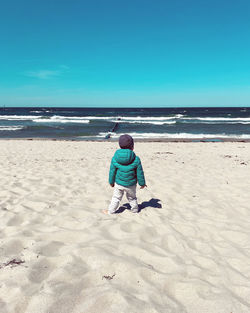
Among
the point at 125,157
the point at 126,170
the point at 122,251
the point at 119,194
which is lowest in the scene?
the point at 122,251

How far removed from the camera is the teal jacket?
3.98 metres

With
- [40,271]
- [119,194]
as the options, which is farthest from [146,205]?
[40,271]

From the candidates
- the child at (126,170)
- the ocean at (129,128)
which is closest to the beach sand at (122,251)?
the child at (126,170)

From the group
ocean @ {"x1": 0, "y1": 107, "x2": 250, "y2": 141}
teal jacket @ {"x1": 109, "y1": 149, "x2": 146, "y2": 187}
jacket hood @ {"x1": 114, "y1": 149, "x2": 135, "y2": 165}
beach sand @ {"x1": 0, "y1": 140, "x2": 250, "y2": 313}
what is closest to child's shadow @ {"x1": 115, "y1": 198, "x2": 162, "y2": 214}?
beach sand @ {"x1": 0, "y1": 140, "x2": 250, "y2": 313}

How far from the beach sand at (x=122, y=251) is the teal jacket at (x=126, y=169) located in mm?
582

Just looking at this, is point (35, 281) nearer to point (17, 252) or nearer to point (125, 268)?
point (17, 252)

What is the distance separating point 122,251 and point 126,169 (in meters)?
1.37

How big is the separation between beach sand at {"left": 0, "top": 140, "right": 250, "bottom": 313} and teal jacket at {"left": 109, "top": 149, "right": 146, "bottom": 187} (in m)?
0.58

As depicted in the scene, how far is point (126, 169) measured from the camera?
13.1 feet

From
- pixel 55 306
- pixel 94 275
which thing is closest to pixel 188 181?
pixel 94 275

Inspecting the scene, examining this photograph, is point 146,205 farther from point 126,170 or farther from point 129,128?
point 129,128

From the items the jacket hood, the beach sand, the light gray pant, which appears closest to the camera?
the beach sand

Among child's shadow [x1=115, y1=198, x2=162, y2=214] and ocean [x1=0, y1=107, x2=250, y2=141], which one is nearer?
child's shadow [x1=115, y1=198, x2=162, y2=214]

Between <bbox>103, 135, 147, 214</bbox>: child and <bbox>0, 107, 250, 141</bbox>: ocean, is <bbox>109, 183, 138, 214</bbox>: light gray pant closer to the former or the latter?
<bbox>103, 135, 147, 214</bbox>: child
